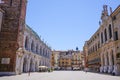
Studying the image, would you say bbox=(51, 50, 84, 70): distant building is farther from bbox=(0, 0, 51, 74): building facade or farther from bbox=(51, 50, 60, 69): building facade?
bbox=(0, 0, 51, 74): building facade

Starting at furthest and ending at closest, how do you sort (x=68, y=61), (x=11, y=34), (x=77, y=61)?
(x=68, y=61) < (x=77, y=61) < (x=11, y=34)

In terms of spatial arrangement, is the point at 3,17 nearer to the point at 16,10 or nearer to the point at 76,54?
the point at 16,10

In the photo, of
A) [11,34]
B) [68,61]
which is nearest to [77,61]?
[68,61]

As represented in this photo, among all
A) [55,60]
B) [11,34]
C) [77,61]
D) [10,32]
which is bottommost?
[77,61]

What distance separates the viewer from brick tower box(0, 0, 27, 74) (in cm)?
2395

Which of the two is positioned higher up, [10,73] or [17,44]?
[17,44]

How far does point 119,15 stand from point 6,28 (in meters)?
21.6

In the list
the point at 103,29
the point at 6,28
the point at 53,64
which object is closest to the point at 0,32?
the point at 6,28

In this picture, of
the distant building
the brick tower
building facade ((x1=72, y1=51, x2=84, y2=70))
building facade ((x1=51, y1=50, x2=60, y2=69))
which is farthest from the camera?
building facade ((x1=51, y1=50, x2=60, y2=69))

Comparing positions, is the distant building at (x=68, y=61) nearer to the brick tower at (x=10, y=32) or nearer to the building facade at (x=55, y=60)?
the building facade at (x=55, y=60)

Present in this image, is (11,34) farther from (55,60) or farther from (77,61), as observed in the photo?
(77,61)

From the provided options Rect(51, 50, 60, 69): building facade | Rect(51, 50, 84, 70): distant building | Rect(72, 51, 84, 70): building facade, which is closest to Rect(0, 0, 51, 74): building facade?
Rect(51, 50, 60, 69): building facade

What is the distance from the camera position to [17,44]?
82.0 ft

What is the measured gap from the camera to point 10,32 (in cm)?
2533
